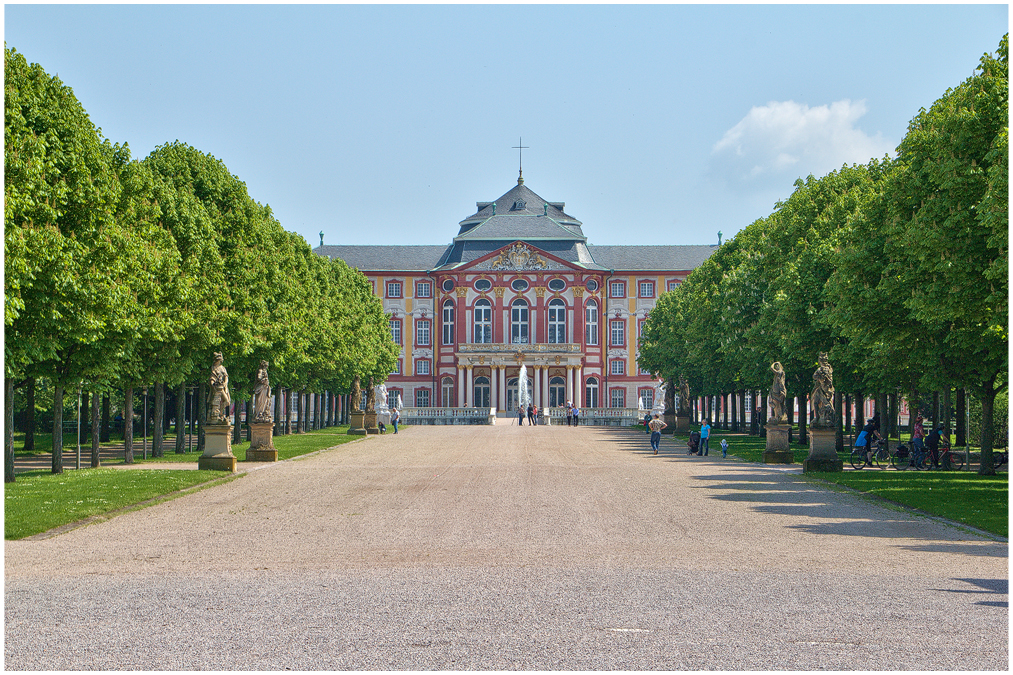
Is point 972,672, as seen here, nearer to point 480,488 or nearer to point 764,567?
point 764,567

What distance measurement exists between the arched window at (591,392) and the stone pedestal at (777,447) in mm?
80774

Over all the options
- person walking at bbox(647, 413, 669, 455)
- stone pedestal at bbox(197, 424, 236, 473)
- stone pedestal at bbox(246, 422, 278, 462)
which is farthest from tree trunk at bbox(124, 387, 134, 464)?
person walking at bbox(647, 413, 669, 455)

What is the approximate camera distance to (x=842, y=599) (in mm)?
11297

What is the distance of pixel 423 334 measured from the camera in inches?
4692

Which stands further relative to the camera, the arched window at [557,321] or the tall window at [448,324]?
the tall window at [448,324]

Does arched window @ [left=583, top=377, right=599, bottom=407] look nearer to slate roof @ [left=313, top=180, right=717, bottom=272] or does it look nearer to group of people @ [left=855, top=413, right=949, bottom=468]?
slate roof @ [left=313, top=180, right=717, bottom=272]

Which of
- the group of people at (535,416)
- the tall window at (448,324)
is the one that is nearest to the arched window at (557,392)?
the tall window at (448,324)

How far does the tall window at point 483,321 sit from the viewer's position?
11669cm

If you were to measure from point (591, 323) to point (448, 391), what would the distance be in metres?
16.7

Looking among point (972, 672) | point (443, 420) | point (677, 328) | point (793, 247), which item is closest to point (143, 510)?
point (972, 672)

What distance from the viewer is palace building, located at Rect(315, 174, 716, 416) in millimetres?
114750

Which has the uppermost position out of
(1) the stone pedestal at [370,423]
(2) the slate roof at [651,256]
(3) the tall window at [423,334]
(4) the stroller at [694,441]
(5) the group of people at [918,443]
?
(2) the slate roof at [651,256]

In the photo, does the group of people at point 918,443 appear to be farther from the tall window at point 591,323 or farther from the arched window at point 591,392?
the tall window at point 591,323

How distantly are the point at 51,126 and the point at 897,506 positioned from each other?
19825 mm
